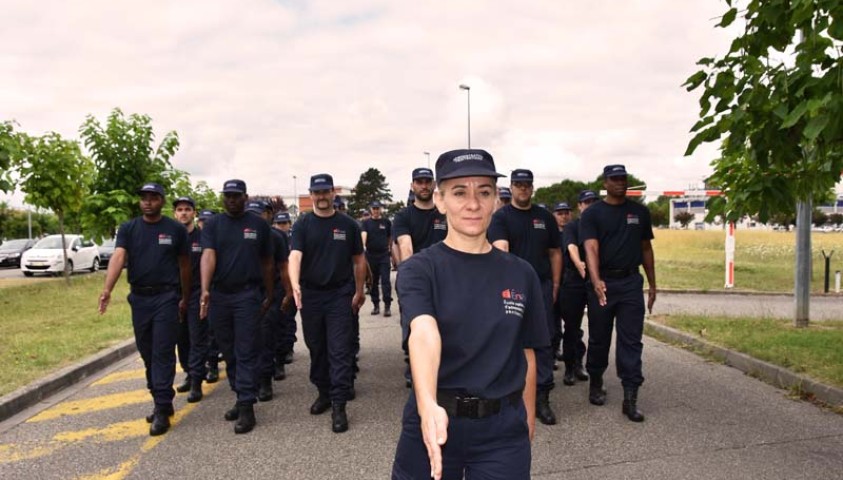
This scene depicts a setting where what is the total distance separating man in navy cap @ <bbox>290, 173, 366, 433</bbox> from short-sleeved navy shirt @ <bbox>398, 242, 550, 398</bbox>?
3484 millimetres

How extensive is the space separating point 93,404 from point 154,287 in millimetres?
1767

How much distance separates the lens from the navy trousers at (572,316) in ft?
23.2

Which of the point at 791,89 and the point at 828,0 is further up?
the point at 828,0

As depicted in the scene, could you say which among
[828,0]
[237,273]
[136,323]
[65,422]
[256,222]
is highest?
[828,0]

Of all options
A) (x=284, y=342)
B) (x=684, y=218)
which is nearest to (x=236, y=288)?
(x=284, y=342)

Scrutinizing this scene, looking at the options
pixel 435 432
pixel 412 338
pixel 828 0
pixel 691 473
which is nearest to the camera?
pixel 435 432

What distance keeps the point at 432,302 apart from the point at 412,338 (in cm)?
16

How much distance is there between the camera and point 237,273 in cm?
555

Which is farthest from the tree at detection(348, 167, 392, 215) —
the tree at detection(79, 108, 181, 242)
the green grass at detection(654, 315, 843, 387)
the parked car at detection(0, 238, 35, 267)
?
the green grass at detection(654, 315, 843, 387)

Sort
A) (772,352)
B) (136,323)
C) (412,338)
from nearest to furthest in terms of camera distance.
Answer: (412,338) < (136,323) < (772,352)

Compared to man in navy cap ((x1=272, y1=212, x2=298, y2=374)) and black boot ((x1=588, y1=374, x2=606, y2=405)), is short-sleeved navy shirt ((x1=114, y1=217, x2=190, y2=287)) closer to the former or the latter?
man in navy cap ((x1=272, y1=212, x2=298, y2=374))

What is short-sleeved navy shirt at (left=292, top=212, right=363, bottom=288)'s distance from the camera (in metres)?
5.76

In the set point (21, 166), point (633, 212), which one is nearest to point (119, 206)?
point (21, 166)

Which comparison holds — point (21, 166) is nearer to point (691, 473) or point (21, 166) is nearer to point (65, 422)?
point (65, 422)
